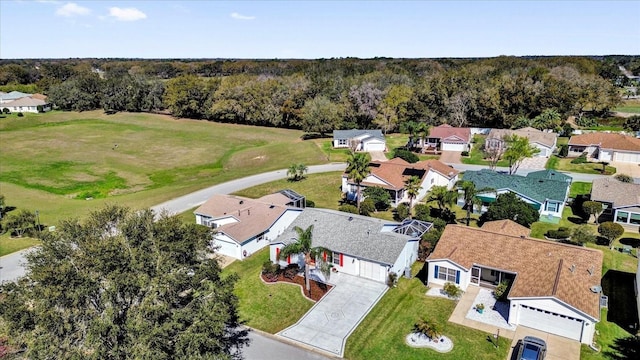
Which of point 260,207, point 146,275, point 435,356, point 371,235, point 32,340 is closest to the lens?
point 32,340

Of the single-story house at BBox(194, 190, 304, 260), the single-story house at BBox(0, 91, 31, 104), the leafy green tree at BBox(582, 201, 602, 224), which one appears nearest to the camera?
the single-story house at BBox(194, 190, 304, 260)

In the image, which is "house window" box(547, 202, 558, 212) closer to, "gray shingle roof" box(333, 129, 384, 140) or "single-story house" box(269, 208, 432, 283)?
"single-story house" box(269, 208, 432, 283)

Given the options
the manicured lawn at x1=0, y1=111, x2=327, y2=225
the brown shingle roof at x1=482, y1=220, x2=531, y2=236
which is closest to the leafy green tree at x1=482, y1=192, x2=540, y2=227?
the brown shingle roof at x1=482, y1=220, x2=531, y2=236

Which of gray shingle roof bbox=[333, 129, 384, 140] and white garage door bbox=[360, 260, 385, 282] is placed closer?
white garage door bbox=[360, 260, 385, 282]

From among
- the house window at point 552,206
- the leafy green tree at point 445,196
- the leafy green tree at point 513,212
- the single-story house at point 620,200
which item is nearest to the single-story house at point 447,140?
the single-story house at point 620,200

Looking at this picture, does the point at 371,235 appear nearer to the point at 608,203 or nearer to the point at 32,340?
the point at 32,340

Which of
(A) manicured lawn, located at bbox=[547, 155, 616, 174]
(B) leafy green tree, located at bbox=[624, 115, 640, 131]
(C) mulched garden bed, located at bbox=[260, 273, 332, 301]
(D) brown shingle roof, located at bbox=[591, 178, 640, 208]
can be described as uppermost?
(B) leafy green tree, located at bbox=[624, 115, 640, 131]

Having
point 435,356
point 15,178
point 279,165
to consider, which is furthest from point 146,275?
point 15,178
